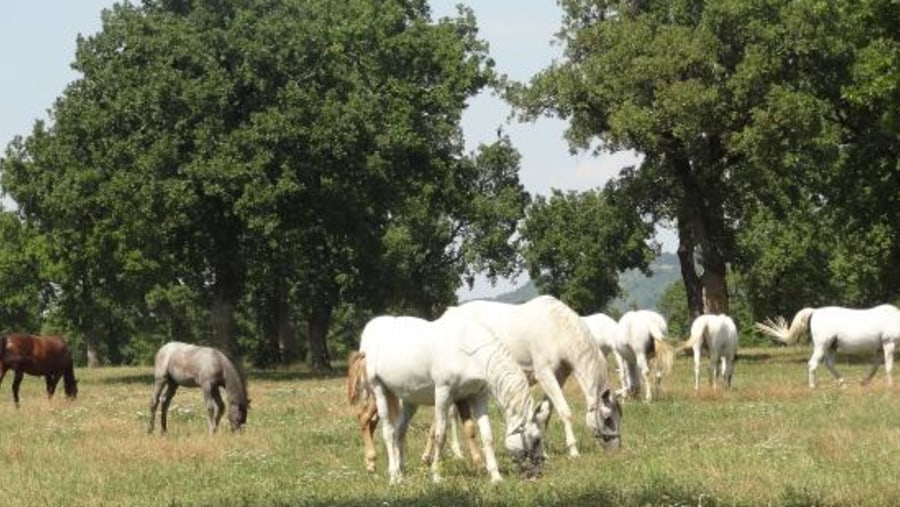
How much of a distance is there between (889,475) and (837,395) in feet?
41.3

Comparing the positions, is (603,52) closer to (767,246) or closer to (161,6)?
(161,6)

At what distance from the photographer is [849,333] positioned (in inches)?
1160

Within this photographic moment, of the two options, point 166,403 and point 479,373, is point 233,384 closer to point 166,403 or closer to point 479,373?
point 166,403

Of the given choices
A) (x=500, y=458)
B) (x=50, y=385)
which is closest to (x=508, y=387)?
(x=500, y=458)

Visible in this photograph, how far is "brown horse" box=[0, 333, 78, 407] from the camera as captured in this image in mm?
32250

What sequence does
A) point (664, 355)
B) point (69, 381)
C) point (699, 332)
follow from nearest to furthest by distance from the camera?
point (664, 355)
point (699, 332)
point (69, 381)

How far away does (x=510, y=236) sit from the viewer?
7944 centimetres

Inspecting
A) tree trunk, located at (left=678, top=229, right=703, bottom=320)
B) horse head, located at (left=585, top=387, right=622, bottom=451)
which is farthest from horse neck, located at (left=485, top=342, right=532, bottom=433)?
tree trunk, located at (left=678, top=229, right=703, bottom=320)

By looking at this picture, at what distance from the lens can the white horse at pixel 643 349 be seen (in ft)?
84.2

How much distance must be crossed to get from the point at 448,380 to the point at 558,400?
3324 millimetres

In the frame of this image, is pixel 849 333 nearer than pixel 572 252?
Yes

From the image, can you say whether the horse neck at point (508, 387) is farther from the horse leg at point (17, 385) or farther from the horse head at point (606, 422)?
the horse leg at point (17, 385)

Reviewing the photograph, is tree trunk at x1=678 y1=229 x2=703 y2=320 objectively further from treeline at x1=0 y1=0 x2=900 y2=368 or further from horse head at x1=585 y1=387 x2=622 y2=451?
horse head at x1=585 y1=387 x2=622 y2=451

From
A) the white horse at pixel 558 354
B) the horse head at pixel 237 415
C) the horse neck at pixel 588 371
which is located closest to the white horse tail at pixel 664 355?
the white horse at pixel 558 354
